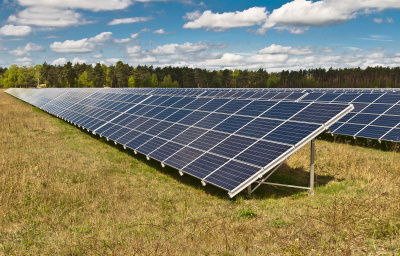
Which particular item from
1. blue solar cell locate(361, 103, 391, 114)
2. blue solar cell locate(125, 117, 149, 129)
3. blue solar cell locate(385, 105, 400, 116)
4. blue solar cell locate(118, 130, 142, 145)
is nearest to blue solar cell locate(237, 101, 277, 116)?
blue solar cell locate(118, 130, 142, 145)

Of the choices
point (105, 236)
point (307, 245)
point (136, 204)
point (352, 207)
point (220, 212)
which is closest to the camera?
point (307, 245)

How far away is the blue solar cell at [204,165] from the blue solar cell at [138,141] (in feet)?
17.6

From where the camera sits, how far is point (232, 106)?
17.4m

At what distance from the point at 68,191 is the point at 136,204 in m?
2.98

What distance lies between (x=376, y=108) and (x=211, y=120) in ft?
53.0

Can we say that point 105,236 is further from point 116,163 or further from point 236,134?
point 116,163

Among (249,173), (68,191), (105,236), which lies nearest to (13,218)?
(68,191)

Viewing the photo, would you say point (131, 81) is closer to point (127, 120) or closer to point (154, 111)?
point (127, 120)

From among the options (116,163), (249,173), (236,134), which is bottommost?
(116,163)

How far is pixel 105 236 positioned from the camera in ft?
29.1

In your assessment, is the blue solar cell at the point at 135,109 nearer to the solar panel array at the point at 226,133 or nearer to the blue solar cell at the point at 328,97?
the solar panel array at the point at 226,133

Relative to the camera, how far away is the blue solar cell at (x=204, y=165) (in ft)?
40.5

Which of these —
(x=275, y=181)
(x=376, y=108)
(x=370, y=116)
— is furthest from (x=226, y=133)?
(x=376, y=108)

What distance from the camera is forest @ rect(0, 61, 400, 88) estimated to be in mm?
151250
